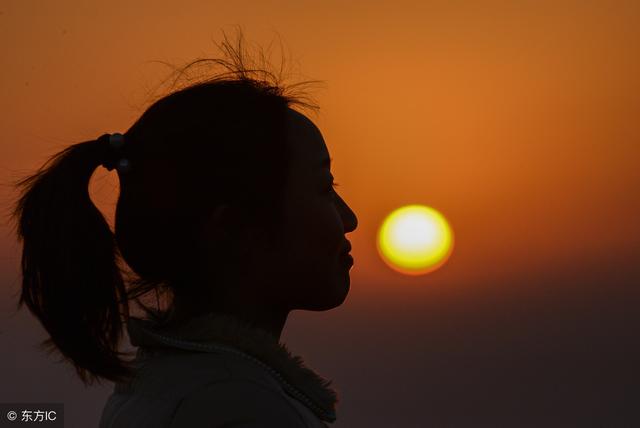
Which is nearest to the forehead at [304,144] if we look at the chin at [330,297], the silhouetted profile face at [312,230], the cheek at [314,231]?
the silhouetted profile face at [312,230]

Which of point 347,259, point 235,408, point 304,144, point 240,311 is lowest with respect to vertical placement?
point 235,408

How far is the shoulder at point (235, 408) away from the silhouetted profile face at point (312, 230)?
1.75 ft

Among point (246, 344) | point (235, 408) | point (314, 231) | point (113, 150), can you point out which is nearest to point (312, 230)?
point (314, 231)

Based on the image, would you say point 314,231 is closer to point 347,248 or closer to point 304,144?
point 347,248

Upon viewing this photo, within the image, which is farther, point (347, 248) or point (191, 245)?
point (347, 248)

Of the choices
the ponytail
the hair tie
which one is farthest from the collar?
the hair tie

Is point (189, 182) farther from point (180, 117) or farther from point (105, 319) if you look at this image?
point (105, 319)

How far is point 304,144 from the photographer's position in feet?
8.95

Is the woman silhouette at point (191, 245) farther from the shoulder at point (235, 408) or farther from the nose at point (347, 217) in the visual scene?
the shoulder at point (235, 408)

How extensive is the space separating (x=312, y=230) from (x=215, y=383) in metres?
0.66

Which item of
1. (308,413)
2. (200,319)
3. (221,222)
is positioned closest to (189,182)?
(221,222)

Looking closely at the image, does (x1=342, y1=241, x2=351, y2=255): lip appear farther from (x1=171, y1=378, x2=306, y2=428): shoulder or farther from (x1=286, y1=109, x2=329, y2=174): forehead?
(x1=171, y1=378, x2=306, y2=428): shoulder

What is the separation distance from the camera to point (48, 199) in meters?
2.64

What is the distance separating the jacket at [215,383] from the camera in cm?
200
